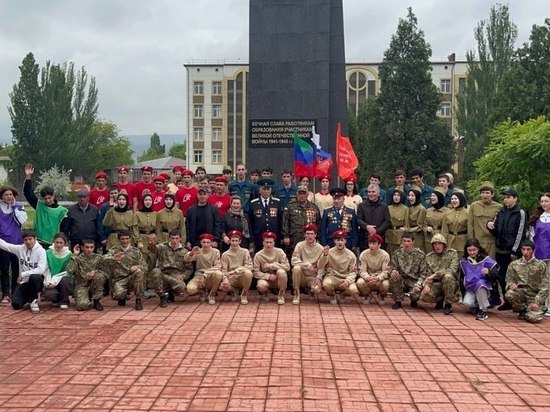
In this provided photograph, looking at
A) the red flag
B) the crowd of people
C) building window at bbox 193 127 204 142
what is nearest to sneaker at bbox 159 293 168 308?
the crowd of people

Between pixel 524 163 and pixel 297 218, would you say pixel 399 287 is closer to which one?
pixel 297 218

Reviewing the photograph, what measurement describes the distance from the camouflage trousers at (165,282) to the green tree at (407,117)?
23732mm

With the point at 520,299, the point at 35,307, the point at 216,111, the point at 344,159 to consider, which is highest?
the point at 216,111

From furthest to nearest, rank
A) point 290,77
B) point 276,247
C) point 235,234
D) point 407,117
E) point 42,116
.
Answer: point 42,116
point 407,117
point 290,77
point 276,247
point 235,234

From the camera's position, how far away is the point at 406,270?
6.76m

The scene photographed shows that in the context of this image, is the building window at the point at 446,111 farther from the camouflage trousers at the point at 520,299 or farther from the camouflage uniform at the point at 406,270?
the camouflage trousers at the point at 520,299

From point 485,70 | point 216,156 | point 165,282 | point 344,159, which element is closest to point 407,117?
point 485,70

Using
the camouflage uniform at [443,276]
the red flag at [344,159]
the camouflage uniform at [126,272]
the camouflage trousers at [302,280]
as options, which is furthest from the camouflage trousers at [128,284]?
the red flag at [344,159]

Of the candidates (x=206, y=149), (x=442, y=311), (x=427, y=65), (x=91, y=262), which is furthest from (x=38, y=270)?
(x=206, y=149)

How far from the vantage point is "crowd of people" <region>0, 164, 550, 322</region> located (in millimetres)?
6434

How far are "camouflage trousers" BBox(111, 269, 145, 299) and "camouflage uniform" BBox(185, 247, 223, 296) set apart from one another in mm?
572

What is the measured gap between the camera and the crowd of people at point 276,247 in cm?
643

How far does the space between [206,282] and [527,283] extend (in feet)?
11.6

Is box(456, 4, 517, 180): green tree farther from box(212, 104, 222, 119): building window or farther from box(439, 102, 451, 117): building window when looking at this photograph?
box(212, 104, 222, 119): building window
